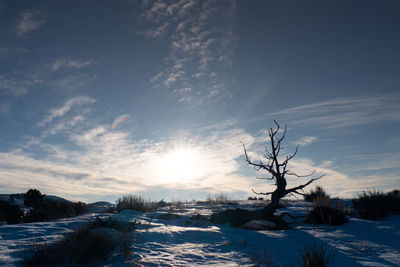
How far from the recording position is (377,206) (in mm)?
8688

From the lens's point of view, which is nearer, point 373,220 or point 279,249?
point 279,249

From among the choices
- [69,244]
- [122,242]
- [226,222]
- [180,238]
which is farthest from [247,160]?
[69,244]

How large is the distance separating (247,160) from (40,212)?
8.04 metres

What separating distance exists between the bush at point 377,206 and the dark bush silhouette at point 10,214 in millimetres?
12386

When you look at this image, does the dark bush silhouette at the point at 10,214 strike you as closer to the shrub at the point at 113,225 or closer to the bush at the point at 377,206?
the shrub at the point at 113,225

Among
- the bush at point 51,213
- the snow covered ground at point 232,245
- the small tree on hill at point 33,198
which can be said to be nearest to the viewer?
the snow covered ground at point 232,245

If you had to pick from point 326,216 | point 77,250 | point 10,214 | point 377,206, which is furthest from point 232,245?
point 10,214

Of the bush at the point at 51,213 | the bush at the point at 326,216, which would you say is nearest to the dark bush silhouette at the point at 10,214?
the bush at the point at 51,213

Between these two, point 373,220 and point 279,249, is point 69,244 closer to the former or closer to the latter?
point 279,249

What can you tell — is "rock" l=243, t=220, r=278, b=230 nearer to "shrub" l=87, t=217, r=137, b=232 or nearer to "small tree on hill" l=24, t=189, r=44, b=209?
"shrub" l=87, t=217, r=137, b=232

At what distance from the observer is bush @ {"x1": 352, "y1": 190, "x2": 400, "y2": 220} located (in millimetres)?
8500

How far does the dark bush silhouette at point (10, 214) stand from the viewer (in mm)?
9164

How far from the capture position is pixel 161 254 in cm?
446

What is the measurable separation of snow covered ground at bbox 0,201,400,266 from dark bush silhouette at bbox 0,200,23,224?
4024 millimetres
